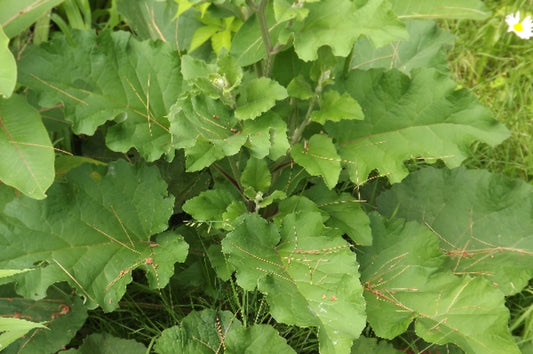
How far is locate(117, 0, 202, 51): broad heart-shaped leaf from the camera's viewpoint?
251cm

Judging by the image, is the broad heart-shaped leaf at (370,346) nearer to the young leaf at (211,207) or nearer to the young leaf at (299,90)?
the young leaf at (211,207)

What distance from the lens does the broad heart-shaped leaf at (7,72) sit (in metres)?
1.72

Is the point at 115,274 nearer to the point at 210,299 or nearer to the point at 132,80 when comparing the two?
the point at 210,299

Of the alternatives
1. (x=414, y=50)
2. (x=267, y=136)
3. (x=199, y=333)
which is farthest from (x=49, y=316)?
(x=414, y=50)

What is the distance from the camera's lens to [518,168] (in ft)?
8.95

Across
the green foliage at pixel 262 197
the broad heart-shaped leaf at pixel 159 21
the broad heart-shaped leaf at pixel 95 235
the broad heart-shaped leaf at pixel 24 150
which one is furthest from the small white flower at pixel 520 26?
the broad heart-shaped leaf at pixel 24 150

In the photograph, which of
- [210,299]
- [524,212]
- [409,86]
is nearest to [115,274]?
[210,299]

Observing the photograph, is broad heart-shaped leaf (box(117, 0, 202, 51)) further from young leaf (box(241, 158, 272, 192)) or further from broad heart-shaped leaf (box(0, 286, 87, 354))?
broad heart-shaped leaf (box(0, 286, 87, 354))

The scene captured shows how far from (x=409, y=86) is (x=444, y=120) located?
16 cm

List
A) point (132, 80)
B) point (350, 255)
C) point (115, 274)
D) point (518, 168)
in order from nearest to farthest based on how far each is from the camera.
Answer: point (350, 255), point (115, 274), point (132, 80), point (518, 168)

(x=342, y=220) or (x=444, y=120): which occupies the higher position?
(x=444, y=120)

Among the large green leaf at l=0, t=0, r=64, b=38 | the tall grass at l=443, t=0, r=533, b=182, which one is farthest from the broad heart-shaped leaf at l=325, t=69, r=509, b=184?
the large green leaf at l=0, t=0, r=64, b=38

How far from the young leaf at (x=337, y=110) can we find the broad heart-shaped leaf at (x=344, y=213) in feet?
1.12

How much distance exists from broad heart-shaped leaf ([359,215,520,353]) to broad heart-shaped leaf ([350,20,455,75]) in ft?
2.15
